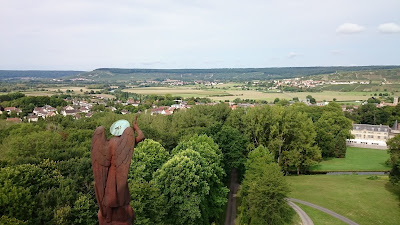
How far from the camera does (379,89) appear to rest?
654 feet

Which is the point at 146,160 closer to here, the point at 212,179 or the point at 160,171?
the point at 160,171

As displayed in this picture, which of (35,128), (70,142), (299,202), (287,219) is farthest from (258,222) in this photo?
(35,128)

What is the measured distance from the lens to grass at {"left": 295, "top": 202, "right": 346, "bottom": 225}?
1268 inches

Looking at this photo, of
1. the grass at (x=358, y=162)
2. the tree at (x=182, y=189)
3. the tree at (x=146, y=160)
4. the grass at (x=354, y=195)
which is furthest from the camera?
the grass at (x=358, y=162)

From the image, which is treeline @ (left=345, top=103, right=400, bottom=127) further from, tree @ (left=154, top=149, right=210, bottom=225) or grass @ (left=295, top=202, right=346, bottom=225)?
tree @ (left=154, top=149, right=210, bottom=225)

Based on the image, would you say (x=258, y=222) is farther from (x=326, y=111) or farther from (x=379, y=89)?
(x=379, y=89)

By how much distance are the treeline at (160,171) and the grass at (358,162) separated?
7713mm

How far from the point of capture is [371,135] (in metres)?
82.6

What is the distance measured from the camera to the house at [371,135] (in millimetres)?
78000

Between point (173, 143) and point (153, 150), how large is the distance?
15174 mm

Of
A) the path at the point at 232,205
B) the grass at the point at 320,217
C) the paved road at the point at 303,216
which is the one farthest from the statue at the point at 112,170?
the grass at the point at 320,217

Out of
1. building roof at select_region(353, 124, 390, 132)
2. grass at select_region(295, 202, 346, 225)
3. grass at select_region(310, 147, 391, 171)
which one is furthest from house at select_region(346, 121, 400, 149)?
grass at select_region(295, 202, 346, 225)

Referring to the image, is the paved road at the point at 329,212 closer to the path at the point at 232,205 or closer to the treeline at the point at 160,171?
the treeline at the point at 160,171

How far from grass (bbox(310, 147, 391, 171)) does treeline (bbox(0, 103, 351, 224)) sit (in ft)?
25.3
